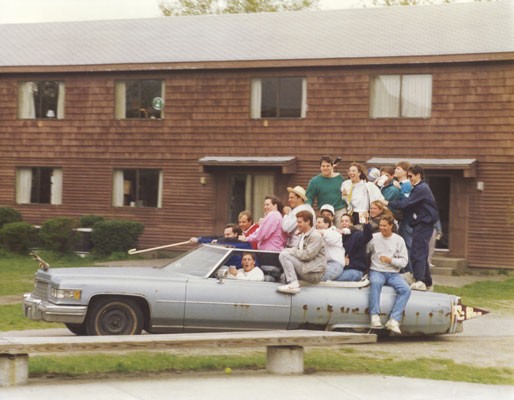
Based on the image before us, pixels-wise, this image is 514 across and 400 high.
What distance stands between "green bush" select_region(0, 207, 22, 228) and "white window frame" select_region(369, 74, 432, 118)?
35.0 ft

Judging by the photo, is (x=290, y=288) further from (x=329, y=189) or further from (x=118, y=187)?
(x=118, y=187)

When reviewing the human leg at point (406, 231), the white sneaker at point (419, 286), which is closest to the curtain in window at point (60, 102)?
the human leg at point (406, 231)

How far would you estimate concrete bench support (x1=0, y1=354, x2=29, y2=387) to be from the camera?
8953 mm

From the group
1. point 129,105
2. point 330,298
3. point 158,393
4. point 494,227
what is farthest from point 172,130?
point 158,393

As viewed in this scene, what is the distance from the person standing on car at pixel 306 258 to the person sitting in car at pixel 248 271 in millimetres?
324

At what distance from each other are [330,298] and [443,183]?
14336 millimetres

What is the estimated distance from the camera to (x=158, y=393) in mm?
8836

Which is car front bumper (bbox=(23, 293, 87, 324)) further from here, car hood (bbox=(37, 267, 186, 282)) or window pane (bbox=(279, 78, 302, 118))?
window pane (bbox=(279, 78, 302, 118))

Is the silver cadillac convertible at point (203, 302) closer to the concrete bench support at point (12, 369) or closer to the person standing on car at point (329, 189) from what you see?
the person standing on car at point (329, 189)

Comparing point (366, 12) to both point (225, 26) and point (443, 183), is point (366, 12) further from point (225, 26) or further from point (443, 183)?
point (443, 183)

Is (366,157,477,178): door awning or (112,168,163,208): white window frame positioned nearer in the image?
(366,157,477,178): door awning

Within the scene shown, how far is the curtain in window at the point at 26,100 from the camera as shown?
31.0 metres

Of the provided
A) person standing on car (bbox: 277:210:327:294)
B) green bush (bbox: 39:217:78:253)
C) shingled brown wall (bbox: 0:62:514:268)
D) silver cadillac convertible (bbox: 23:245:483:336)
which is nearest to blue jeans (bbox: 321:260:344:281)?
silver cadillac convertible (bbox: 23:245:483:336)

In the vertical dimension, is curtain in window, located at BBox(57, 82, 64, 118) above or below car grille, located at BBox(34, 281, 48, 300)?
above
